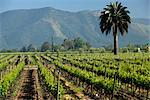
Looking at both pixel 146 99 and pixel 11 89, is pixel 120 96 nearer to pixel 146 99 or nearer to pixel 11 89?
pixel 146 99

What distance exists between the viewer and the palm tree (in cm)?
7162

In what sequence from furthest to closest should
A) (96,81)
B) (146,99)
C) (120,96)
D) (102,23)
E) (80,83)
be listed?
(102,23), (80,83), (96,81), (120,96), (146,99)

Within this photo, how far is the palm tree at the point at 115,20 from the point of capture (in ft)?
235

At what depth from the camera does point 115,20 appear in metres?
72.4

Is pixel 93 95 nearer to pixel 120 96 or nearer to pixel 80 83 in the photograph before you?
pixel 120 96

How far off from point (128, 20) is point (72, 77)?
2768 centimetres

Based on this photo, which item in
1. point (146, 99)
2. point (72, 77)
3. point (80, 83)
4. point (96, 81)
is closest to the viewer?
point (146, 99)

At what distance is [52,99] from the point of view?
99.8 feet

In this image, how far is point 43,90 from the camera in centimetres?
3628

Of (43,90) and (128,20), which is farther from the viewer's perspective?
(128,20)

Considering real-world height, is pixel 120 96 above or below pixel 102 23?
below

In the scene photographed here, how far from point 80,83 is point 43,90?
626 centimetres

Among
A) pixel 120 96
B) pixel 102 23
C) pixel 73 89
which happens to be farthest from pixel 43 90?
pixel 102 23

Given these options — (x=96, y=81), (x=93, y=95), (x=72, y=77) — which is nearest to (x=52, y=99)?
(x=93, y=95)
